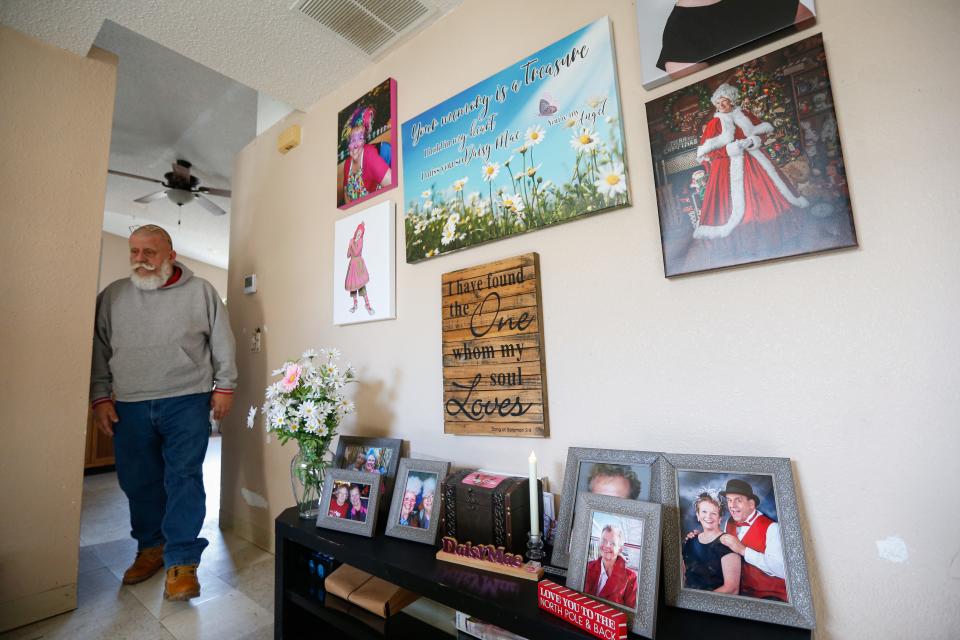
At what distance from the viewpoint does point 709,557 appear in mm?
866

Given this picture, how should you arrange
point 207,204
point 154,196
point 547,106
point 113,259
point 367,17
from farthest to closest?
point 113,259, point 207,204, point 154,196, point 367,17, point 547,106

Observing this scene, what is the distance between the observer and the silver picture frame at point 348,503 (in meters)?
1.31

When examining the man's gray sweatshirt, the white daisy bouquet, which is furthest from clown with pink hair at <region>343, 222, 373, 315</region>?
the man's gray sweatshirt

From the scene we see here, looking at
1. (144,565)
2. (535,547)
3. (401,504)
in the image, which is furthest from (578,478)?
(144,565)

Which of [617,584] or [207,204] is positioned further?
[207,204]

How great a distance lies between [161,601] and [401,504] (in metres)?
1.20

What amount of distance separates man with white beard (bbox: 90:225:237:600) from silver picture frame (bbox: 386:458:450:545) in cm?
103

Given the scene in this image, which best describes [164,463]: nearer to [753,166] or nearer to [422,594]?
[422,594]

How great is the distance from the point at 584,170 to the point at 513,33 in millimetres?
613

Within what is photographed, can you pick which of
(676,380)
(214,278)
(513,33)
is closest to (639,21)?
(513,33)

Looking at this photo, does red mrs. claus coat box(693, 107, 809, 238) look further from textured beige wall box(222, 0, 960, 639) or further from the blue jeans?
the blue jeans

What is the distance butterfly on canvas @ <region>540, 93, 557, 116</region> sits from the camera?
1.28 meters

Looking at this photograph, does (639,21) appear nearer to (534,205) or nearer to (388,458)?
(534,205)

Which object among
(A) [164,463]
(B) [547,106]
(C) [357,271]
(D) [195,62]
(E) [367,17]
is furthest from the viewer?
(D) [195,62]
